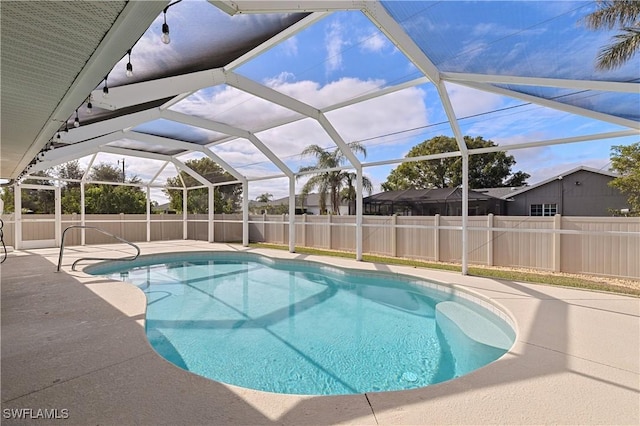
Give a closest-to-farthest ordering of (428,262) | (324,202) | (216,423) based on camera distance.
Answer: (216,423)
(428,262)
(324,202)

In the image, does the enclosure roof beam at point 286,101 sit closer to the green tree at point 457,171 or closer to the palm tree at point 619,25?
the palm tree at point 619,25

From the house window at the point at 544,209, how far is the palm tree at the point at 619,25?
11281 millimetres

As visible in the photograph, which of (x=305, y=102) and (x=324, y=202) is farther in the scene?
(x=324, y=202)

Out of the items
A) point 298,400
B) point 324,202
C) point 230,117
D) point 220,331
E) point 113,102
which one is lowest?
point 220,331

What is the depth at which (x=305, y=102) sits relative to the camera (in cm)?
735

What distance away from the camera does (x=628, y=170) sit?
11.4m

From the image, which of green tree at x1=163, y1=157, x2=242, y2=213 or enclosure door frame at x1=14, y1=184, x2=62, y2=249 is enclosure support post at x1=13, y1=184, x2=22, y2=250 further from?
green tree at x1=163, y1=157, x2=242, y2=213

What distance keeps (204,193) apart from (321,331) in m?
15.6

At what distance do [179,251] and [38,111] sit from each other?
915 cm

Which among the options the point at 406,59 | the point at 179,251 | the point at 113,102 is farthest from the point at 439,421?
the point at 179,251

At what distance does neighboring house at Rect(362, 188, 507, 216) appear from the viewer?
47.3ft

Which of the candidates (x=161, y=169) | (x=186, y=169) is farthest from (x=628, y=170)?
(x=161, y=169)

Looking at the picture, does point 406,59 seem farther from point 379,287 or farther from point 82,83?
point 379,287

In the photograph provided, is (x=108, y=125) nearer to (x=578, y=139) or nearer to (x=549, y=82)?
(x=549, y=82)
